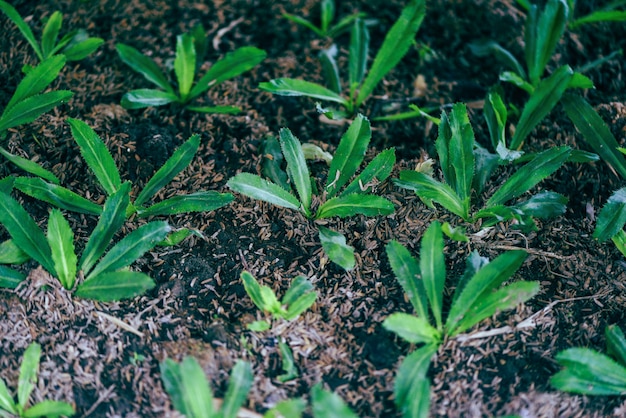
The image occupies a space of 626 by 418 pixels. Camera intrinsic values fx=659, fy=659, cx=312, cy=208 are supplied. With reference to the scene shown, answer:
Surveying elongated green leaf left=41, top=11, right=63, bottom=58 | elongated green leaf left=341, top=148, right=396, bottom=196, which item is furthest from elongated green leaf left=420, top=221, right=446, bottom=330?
elongated green leaf left=41, top=11, right=63, bottom=58

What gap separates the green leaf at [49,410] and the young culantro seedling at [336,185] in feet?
2.21

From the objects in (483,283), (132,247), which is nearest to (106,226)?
(132,247)

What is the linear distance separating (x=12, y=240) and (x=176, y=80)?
2.56 feet

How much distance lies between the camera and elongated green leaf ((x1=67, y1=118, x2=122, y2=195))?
1.86 metres

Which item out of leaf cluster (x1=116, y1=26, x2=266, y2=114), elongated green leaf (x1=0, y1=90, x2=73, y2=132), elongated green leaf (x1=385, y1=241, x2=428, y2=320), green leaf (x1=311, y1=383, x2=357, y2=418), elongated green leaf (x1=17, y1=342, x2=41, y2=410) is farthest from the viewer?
leaf cluster (x1=116, y1=26, x2=266, y2=114)

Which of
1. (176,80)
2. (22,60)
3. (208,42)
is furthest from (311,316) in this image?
(22,60)

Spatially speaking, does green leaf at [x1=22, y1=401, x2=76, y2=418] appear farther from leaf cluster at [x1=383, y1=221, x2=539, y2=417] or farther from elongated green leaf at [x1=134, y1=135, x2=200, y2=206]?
leaf cluster at [x1=383, y1=221, x2=539, y2=417]

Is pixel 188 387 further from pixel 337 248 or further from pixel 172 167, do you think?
pixel 172 167

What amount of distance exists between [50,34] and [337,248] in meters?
1.23

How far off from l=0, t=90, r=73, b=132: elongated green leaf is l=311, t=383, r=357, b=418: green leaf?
1140 millimetres

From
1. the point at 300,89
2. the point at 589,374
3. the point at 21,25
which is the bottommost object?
the point at 589,374

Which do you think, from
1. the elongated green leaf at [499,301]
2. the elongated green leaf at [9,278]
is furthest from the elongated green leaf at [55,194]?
the elongated green leaf at [499,301]

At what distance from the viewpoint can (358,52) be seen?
7.19ft

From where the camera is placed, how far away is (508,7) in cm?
240
